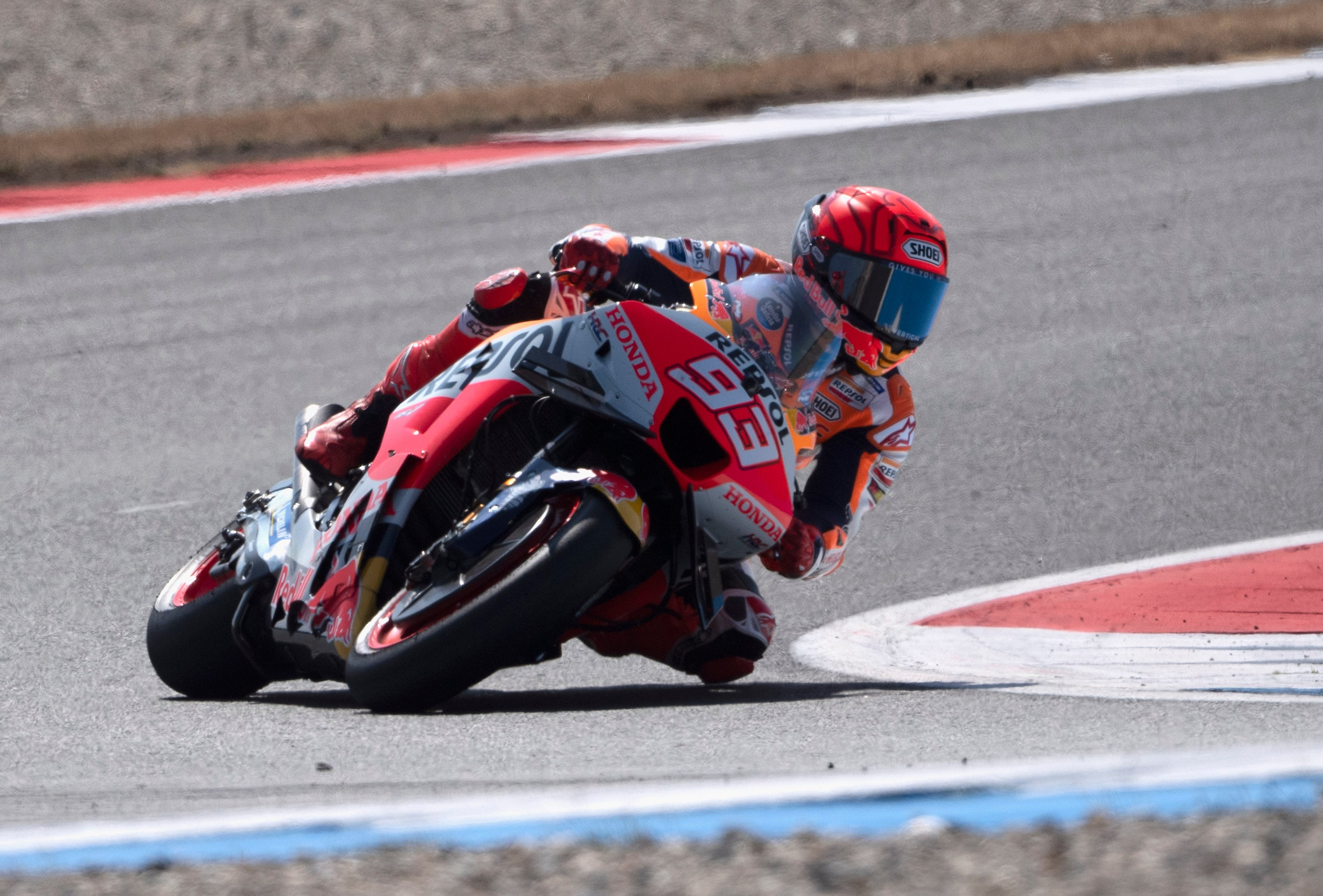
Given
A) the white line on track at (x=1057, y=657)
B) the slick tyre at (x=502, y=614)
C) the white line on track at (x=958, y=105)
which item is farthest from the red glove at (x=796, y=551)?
the white line on track at (x=958, y=105)

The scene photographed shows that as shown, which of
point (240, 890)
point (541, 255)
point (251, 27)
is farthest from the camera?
point (251, 27)

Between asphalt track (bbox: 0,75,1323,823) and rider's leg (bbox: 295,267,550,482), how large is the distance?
0.62 meters

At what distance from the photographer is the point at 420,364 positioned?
4523 mm

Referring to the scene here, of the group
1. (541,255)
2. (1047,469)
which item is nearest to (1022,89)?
(541,255)

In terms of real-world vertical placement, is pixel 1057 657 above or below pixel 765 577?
above

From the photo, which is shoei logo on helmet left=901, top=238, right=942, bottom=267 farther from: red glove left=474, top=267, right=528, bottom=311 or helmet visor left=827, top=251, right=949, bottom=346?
red glove left=474, top=267, right=528, bottom=311

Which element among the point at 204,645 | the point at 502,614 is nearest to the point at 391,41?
the point at 204,645

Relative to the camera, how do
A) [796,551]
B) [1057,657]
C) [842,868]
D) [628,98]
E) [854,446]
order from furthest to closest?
1. [628,98]
2. [1057,657]
3. [854,446]
4. [796,551]
5. [842,868]

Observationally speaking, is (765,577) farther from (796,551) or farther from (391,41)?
(391,41)

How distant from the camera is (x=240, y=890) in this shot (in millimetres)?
2256

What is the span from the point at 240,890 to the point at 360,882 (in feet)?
0.50

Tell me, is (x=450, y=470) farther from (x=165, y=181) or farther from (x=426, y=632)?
(x=165, y=181)

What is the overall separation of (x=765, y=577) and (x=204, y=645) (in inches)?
96.5

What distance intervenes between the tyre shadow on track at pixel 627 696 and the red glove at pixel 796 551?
1.02 ft
